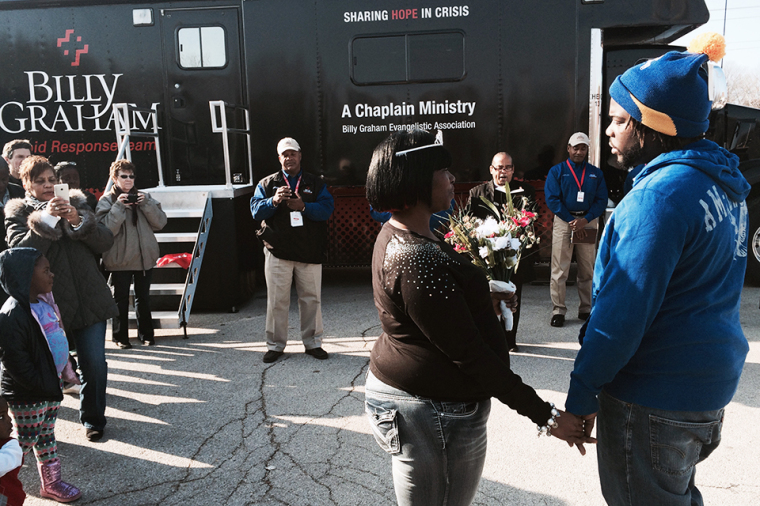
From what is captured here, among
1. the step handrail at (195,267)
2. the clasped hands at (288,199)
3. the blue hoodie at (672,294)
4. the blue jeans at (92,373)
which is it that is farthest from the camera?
the step handrail at (195,267)

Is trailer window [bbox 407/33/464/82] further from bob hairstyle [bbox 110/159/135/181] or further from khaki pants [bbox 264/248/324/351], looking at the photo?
bob hairstyle [bbox 110/159/135/181]

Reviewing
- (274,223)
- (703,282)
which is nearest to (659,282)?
(703,282)

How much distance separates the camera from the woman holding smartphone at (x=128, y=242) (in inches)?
217

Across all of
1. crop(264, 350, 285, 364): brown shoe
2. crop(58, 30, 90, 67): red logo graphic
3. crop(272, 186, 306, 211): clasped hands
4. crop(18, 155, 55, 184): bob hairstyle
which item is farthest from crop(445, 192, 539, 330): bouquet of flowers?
crop(58, 30, 90, 67): red logo graphic

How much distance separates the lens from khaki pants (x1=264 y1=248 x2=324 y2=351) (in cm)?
536

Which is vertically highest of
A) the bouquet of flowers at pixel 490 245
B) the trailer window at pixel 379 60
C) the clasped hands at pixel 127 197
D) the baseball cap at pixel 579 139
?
the trailer window at pixel 379 60

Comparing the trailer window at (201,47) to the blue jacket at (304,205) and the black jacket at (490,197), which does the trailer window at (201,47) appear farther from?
the black jacket at (490,197)

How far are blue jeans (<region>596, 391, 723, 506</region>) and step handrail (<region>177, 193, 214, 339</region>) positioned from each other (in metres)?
4.83

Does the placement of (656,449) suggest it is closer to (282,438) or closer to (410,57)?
(282,438)

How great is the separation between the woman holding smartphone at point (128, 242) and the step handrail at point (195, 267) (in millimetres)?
323

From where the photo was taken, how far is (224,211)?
6793 mm

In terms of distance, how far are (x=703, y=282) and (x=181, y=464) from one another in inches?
119

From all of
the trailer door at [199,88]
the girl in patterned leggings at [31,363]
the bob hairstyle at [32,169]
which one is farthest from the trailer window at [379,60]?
the girl in patterned leggings at [31,363]

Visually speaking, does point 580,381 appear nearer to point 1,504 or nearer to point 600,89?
point 1,504
